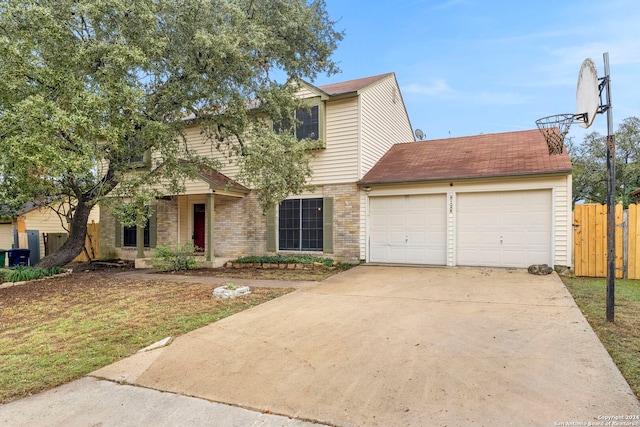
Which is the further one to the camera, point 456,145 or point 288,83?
point 456,145

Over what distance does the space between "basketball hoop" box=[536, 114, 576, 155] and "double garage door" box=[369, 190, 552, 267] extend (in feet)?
7.81

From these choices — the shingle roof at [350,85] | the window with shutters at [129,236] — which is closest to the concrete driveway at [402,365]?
the shingle roof at [350,85]

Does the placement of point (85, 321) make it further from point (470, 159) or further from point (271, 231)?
point (470, 159)

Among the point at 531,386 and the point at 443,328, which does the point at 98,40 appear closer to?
the point at 443,328

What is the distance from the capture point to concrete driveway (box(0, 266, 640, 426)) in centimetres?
274

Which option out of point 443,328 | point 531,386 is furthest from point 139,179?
point 531,386

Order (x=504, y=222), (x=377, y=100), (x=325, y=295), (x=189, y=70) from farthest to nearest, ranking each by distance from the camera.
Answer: (x=377, y=100) < (x=504, y=222) < (x=189, y=70) < (x=325, y=295)

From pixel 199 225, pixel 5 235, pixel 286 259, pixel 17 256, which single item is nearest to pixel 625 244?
pixel 286 259

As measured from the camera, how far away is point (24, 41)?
742 centimetres

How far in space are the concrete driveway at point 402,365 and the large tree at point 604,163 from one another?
20.9 meters

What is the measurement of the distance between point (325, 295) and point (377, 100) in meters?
8.17

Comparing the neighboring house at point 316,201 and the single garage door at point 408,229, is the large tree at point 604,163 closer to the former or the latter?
the single garage door at point 408,229

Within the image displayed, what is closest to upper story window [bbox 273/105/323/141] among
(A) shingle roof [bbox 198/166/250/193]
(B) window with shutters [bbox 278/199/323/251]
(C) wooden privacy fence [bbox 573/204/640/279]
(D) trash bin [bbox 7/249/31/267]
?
(B) window with shutters [bbox 278/199/323/251]

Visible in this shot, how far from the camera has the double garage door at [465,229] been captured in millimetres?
9594
